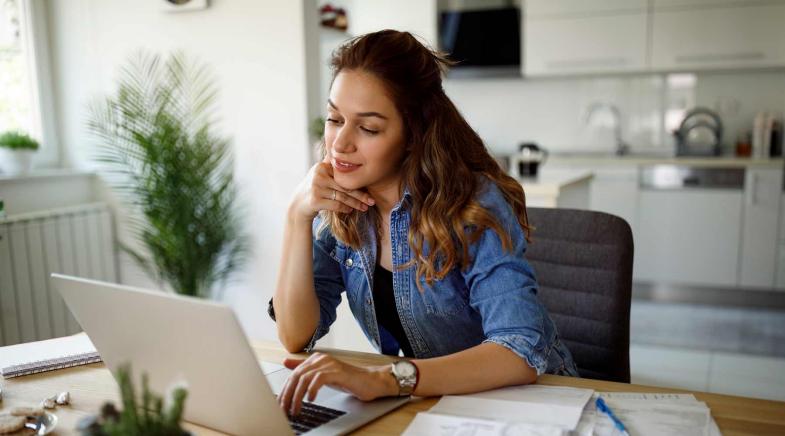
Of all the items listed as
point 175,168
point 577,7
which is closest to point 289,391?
point 175,168

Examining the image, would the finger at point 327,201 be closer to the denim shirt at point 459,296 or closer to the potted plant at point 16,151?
the denim shirt at point 459,296

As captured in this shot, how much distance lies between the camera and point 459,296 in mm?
1233

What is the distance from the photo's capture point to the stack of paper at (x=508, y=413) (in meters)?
0.83

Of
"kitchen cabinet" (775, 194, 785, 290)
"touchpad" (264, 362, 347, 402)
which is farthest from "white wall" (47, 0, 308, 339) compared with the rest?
"kitchen cabinet" (775, 194, 785, 290)

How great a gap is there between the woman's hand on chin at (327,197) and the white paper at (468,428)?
0.48 meters

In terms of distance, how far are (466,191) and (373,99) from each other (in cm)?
24

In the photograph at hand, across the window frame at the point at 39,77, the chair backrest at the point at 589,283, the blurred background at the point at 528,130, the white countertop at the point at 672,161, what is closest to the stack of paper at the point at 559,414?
the chair backrest at the point at 589,283

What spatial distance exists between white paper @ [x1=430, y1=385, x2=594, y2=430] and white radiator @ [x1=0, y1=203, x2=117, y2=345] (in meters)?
2.27

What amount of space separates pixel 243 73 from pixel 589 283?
1.98 meters

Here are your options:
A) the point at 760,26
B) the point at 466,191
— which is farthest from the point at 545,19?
the point at 466,191

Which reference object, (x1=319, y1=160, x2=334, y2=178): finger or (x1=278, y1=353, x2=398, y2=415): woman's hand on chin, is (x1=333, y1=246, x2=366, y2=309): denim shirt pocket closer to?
(x1=319, y1=160, x2=334, y2=178): finger

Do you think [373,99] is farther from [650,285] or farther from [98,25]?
[650,285]

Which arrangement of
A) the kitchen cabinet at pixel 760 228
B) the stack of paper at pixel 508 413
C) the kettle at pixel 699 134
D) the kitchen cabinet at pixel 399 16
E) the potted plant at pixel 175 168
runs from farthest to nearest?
the kitchen cabinet at pixel 399 16
the kettle at pixel 699 134
the kitchen cabinet at pixel 760 228
the potted plant at pixel 175 168
the stack of paper at pixel 508 413

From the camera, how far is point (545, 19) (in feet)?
15.1
